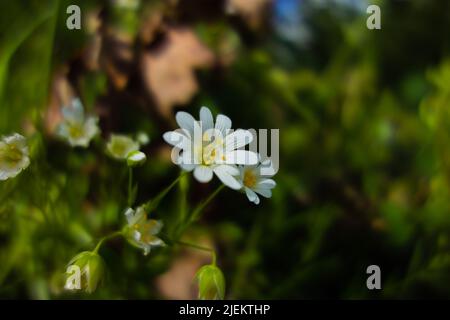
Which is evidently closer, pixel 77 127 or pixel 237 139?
pixel 237 139

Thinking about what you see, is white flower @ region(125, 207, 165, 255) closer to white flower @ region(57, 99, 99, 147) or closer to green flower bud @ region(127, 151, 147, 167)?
green flower bud @ region(127, 151, 147, 167)

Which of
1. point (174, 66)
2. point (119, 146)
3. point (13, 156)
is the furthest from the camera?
point (174, 66)

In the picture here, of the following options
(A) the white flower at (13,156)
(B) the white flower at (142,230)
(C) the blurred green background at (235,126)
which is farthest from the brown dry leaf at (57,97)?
(B) the white flower at (142,230)

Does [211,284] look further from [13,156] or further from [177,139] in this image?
[13,156]

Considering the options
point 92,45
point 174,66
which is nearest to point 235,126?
point 174,66

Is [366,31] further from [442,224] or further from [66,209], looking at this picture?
[66,209]
